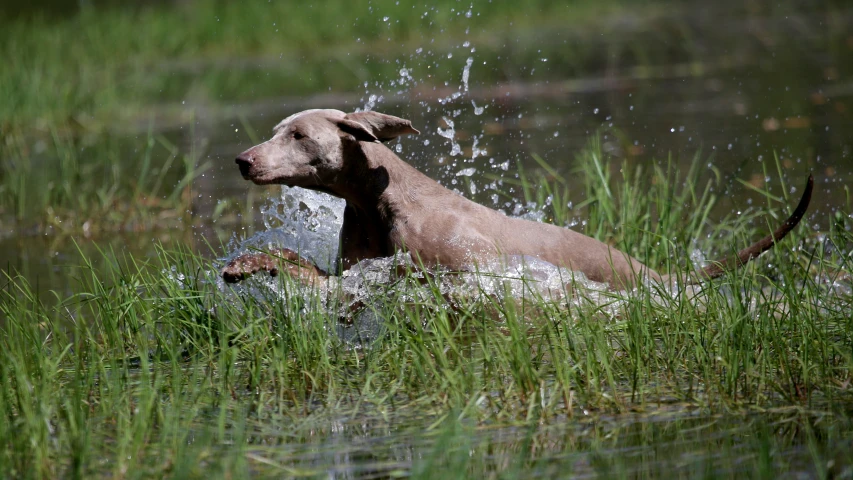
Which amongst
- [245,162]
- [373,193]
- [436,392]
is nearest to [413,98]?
[373,193]

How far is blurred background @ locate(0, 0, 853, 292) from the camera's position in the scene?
8.94 meters

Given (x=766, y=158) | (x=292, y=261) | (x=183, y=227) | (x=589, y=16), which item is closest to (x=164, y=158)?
(x=183, y=227)

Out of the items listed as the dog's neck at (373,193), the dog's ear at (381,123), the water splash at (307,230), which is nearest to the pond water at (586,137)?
the water splash at (307,230)

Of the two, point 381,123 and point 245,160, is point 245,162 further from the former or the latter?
point 381,123

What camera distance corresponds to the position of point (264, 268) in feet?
17.5

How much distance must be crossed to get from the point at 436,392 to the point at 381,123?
1691 mm

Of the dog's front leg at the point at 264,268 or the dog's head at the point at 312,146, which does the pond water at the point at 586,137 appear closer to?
the dog's front leg at the point at 264,268

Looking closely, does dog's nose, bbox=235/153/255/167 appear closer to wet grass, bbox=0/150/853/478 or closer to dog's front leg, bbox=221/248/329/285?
dog's front leg, bbox=221/248/329/285

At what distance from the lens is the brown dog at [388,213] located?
5.38 meters

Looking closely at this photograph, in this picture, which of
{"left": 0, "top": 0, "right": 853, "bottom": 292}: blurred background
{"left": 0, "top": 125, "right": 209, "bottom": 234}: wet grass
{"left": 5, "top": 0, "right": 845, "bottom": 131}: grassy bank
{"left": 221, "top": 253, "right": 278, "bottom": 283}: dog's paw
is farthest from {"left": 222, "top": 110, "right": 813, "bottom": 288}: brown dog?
{"left": 5, "top": 0, "right": 845, "bottom": 131}: grassy bank

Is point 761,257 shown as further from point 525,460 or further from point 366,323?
point 525,460

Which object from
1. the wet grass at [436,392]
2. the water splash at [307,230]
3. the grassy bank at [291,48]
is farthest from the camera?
the grassy bank at [291,48]

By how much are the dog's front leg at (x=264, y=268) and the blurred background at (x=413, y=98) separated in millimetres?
1823

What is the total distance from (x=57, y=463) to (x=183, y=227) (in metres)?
5.25
